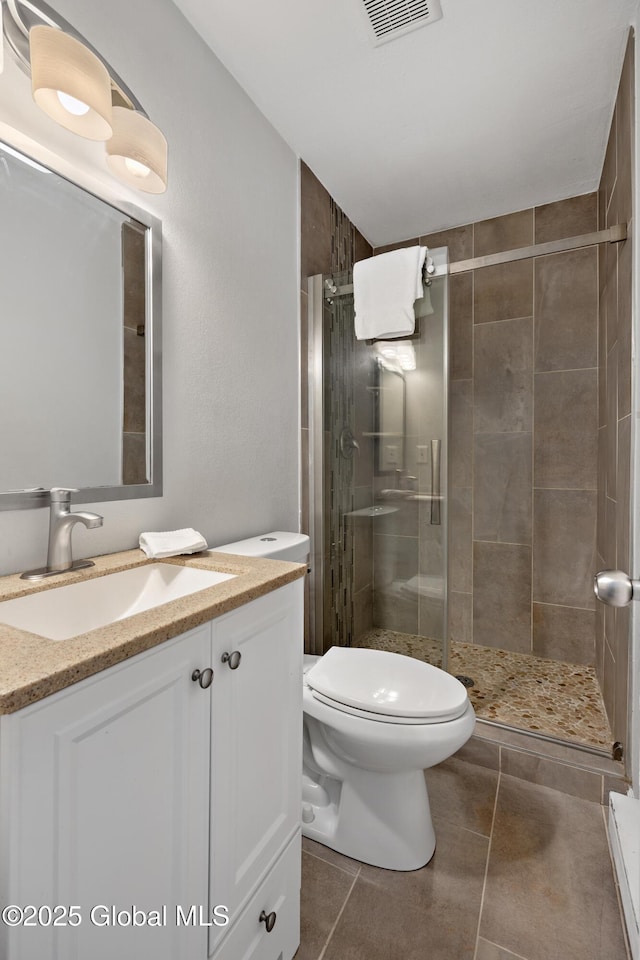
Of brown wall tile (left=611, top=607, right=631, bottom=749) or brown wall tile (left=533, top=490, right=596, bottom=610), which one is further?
brown wall tile (left=533, top=490, right=596, bottom=610)

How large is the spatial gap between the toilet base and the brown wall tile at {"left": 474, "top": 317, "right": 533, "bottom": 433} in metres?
1.86

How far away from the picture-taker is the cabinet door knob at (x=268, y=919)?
3.14 feet

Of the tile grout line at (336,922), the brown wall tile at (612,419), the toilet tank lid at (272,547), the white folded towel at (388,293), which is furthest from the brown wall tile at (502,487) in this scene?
the tile grout line at (336,922)

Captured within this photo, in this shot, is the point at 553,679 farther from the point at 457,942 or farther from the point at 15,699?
the point at 15,699

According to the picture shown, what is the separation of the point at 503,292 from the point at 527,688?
2.05 metres

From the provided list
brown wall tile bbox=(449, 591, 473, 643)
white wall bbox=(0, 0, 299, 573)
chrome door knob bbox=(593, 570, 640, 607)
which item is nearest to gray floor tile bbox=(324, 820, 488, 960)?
chrome door knob bbox=(593, 570, 640, 607)

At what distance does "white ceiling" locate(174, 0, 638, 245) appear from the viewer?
142 centimetres

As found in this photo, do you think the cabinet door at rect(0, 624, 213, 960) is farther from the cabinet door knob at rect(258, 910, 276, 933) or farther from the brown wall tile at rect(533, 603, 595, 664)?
the brown wall tile at rect(533, 603, 595, 664)

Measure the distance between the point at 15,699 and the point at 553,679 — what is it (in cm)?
244

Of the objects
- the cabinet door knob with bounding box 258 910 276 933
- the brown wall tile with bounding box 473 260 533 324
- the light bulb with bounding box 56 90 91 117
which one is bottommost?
the cabinet door knob with bounding box 258 910 276 933

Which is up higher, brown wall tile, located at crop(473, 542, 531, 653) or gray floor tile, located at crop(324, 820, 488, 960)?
brown wall tile, located at crop(473, 542, 531, 653)

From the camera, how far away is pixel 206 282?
1.49 m

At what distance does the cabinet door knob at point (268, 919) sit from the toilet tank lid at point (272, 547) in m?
0.80

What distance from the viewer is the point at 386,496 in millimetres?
2119
